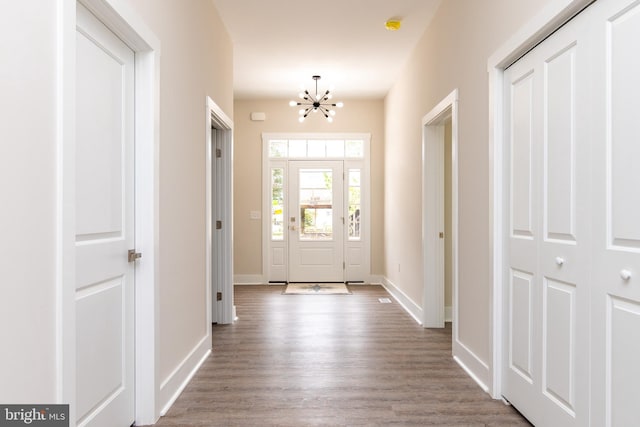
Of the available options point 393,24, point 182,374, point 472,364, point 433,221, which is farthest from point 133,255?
point 393,24

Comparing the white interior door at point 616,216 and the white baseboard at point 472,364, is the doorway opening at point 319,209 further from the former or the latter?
the white interior door at point 616,216

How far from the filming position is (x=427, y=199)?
181 inches

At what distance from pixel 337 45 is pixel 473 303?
3209 mm

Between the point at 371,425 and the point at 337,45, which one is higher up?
the point at 337,45

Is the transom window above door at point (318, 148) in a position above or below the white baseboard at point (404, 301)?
above

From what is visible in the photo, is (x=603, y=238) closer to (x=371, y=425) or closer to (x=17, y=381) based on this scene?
(x=371, y=425)

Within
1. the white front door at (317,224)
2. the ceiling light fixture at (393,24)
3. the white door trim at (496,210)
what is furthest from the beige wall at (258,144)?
the white door trim at (496,210)

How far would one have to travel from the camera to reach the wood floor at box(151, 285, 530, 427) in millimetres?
2514

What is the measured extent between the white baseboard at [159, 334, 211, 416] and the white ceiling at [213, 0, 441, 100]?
293 centimetres

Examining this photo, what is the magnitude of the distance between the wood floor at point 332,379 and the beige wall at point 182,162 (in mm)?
346

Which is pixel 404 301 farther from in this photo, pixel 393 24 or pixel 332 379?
pixel 393 24

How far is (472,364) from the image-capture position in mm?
3193

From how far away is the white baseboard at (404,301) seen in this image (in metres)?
4.89

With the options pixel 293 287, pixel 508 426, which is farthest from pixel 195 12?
pixel 293 287
